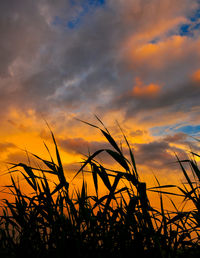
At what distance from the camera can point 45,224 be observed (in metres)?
3.35

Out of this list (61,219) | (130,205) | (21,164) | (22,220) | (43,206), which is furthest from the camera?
(22,220)

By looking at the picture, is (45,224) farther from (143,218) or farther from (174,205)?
(174,205)

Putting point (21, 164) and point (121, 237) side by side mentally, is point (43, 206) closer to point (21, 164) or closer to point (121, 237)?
point (21, 164)

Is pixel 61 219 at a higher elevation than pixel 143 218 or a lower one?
higher

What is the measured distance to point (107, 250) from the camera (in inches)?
103

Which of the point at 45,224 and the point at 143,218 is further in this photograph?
the point at 45,224

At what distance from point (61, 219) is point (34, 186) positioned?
0.82 meters

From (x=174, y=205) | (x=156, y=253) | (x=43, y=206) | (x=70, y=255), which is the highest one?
(x=43, y=206)

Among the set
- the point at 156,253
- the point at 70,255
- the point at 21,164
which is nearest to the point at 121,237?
the point at 156,253

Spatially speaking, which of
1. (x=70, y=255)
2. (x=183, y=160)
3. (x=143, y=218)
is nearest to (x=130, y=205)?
(x=143, y=218)

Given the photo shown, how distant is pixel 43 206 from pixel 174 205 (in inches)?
71.1

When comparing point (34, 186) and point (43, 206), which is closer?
point (43, 206)

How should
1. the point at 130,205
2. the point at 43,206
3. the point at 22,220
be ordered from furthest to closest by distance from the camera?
the point at 22,220, the point at 43,206, the point at 130,205

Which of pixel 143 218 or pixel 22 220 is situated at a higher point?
A: pixel 22 220
